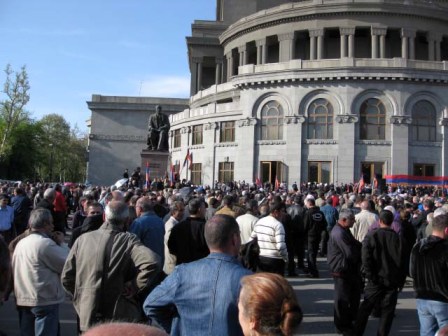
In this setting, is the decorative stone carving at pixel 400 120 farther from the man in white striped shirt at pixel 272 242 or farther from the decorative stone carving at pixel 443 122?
the man in white striped shirt at pixel 272 242

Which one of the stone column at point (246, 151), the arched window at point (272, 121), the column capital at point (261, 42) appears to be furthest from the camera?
the column capital at point (261, 42)

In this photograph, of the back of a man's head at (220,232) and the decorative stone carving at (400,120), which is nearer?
the back of a man's head at (220,232)

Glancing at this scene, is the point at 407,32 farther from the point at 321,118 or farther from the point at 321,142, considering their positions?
the point at 321,142

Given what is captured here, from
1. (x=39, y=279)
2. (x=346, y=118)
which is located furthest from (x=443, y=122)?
(x=39, y=279)

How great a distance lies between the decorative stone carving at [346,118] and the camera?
1422 inches

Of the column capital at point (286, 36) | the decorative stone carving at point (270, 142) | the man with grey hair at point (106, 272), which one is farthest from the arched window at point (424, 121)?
the man with grey hair at point (106, 272)

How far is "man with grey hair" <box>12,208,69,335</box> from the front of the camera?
553 cm

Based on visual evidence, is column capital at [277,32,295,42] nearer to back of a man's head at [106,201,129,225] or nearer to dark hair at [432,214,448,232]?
dark hair at [432,214,448,232]

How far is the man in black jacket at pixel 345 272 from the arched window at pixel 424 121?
102 feet

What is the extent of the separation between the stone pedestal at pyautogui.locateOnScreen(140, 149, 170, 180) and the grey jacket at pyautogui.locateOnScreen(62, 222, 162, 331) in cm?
2216

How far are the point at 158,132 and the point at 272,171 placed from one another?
13.2 m

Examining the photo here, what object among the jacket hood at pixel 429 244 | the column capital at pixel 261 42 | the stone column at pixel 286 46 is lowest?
the jacket hood at pixel 429 244

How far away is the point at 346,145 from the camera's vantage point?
119ft

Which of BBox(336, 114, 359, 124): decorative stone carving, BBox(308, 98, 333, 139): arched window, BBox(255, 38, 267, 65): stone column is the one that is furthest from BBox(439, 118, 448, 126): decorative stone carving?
BBox(255, 38, 267, 65): stone column
